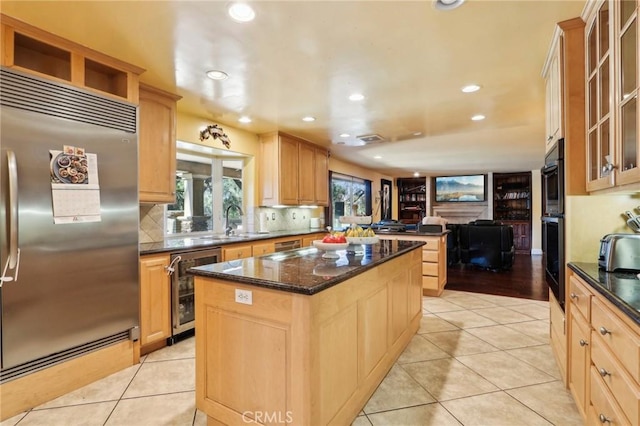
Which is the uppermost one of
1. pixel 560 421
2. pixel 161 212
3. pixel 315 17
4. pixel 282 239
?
pixel 315 17

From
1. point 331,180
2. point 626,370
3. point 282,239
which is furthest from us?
point 331,180

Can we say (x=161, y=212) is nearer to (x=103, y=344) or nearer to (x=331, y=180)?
(x=103, y=344)

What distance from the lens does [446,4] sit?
1771 mm

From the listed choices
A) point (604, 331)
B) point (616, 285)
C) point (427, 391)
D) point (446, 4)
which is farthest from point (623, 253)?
point (446, 4)

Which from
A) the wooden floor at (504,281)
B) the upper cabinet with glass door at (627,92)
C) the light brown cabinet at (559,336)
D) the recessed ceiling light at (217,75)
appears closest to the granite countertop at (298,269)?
the light brown cabinet at (559,336)

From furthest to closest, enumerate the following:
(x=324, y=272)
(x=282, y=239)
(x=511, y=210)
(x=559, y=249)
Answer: (x=511, y=210)
(x=282, y=239)
(x=559, y=249)
(x=324, y=272)

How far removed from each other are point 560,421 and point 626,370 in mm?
958

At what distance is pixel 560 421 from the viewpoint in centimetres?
187

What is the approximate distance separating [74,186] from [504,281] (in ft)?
20.0

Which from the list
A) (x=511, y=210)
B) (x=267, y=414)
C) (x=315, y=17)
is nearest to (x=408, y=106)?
(x=315, y=17)

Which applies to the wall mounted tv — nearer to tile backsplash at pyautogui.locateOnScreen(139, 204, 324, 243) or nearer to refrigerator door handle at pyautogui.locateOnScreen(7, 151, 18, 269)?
tile backsplash at pyautogui.locateOnScreen(139, 204, 324, 243)

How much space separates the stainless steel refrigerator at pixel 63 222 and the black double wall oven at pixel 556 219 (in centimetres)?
306

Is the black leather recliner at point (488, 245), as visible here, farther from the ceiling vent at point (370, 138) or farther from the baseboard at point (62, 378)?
the baseboard at point (62, 378)

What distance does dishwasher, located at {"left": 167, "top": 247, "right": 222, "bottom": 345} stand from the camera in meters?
2.94
